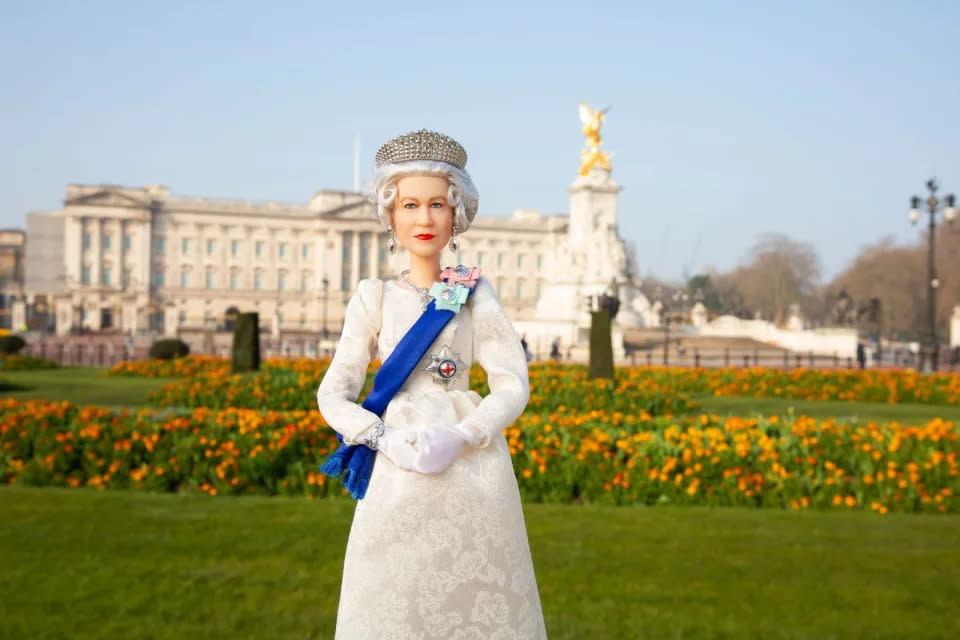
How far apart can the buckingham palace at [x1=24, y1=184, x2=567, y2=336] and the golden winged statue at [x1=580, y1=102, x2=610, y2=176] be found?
3888 centimetres

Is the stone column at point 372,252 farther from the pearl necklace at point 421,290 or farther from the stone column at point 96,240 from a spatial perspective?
the pearl necklace at point 421,290

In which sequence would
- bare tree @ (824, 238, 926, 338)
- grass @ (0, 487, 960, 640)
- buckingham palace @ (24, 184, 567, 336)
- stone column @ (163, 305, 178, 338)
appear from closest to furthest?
grass @ (0, 487, 960, 640) → bare tree @ (824, 238, 926, 338) → buckingham palace @ (24, 184, 567, 336) → stone column @ (163, 305, 178, 338)

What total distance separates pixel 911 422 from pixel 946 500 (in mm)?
6276

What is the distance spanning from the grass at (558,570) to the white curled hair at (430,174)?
244cm

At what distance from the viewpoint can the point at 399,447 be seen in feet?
8.79

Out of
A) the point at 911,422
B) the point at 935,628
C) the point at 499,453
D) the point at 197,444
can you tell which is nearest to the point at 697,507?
the point at 935,628

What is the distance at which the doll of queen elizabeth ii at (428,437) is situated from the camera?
2.70 meters

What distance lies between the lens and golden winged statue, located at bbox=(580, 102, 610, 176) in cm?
3878

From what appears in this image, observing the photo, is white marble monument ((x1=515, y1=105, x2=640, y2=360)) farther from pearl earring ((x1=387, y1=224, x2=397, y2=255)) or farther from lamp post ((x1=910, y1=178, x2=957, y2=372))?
pearl earring ((x1=387, y1=224, x2=397, y2=255))

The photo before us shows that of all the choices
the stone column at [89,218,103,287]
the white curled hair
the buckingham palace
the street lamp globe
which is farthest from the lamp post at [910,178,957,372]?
the stone column at [89,218,103,287]

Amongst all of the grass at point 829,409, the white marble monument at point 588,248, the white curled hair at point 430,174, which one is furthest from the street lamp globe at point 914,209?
the white curled hair at point 430,174

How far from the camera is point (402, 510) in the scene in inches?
107

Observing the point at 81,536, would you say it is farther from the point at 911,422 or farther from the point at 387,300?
the point at 911,422

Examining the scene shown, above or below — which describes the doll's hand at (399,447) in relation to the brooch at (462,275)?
below
